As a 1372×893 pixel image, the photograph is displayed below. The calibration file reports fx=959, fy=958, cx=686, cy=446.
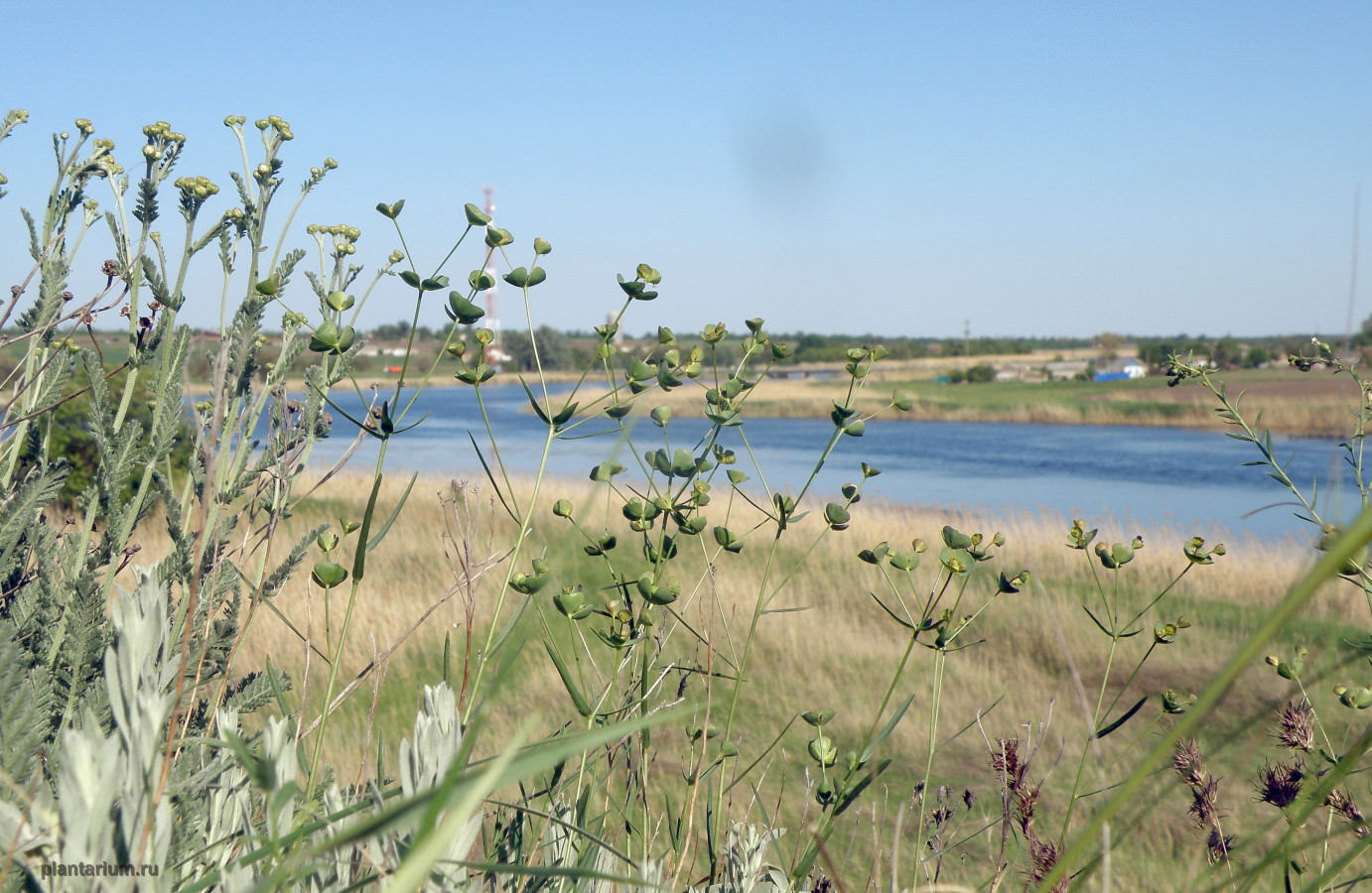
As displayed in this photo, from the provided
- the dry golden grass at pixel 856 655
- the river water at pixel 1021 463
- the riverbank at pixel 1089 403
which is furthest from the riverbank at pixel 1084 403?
the dry golden grass at pixel 856 655

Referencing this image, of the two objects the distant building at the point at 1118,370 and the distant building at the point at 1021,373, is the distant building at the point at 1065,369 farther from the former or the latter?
the distant building at the point at 1118,370

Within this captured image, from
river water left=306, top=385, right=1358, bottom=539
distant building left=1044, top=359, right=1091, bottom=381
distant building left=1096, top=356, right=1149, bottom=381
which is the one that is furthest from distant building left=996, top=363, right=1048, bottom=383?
river water left=306, top=385, right=1358, bottom=539

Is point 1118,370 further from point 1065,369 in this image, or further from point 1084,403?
point 1084,403

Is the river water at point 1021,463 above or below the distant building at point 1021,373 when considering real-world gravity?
below

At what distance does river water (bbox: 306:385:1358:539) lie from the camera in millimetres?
21375

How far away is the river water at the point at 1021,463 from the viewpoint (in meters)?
21.4

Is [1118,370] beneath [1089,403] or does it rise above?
above

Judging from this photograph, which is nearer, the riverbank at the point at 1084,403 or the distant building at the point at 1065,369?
the riverbank at the point at 1084,403

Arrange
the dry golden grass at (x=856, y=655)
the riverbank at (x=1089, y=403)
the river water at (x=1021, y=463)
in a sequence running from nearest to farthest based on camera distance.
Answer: the dry golden grass at (x=856, y=655), the river water at (x=1021, y=463), the riverbank at (x=1089, y=403)

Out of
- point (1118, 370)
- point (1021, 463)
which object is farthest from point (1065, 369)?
point (1021, 463)

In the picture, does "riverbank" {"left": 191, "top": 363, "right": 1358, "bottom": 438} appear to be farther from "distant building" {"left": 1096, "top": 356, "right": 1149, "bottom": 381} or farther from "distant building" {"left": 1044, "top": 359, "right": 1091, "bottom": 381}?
"distant building" {"left": 1044, "top": 359, "right": 1091, "bottom": 381}

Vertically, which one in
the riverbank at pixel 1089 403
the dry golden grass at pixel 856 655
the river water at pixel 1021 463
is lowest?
the river water at pixel 1021 463

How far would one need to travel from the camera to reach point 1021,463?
105 feet

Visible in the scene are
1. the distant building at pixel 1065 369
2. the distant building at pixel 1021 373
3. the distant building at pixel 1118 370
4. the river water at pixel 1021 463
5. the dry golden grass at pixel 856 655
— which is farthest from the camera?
the distant building at pixel 1021 373
